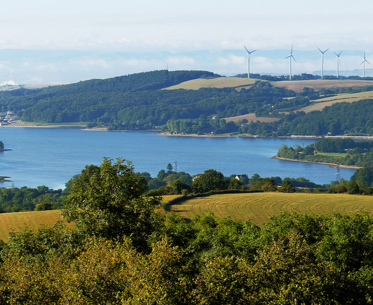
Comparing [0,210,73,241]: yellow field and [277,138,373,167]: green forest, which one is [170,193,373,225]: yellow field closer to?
[0,210,73,241]: yellow field

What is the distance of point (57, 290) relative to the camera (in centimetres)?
1077

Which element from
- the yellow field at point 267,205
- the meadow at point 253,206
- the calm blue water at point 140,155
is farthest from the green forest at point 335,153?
the meadow at point 253,206

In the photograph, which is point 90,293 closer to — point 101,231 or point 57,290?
point 57,290

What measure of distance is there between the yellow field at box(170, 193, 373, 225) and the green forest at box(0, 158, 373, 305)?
18.9 m

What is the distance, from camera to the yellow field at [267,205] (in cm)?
3641

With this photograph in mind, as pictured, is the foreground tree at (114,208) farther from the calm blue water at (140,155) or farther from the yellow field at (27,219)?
the calm blue water at (140,155)

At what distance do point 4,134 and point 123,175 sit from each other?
631 ft

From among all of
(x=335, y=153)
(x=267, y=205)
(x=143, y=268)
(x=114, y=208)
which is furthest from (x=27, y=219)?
(x=335, y=153)

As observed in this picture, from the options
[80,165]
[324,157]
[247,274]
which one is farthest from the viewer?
[324,157]

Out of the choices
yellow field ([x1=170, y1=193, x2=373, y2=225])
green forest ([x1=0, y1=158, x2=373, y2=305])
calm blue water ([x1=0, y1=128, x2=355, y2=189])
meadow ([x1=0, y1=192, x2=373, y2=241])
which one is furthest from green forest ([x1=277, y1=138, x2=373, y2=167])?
green forest ([x1=0, y1=158, x2=373, y2=305])

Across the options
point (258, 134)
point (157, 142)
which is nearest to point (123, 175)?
point (157, 142)

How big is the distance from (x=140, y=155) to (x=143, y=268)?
130 metres

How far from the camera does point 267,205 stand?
3925 centimetres

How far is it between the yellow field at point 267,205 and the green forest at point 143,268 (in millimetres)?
18851
